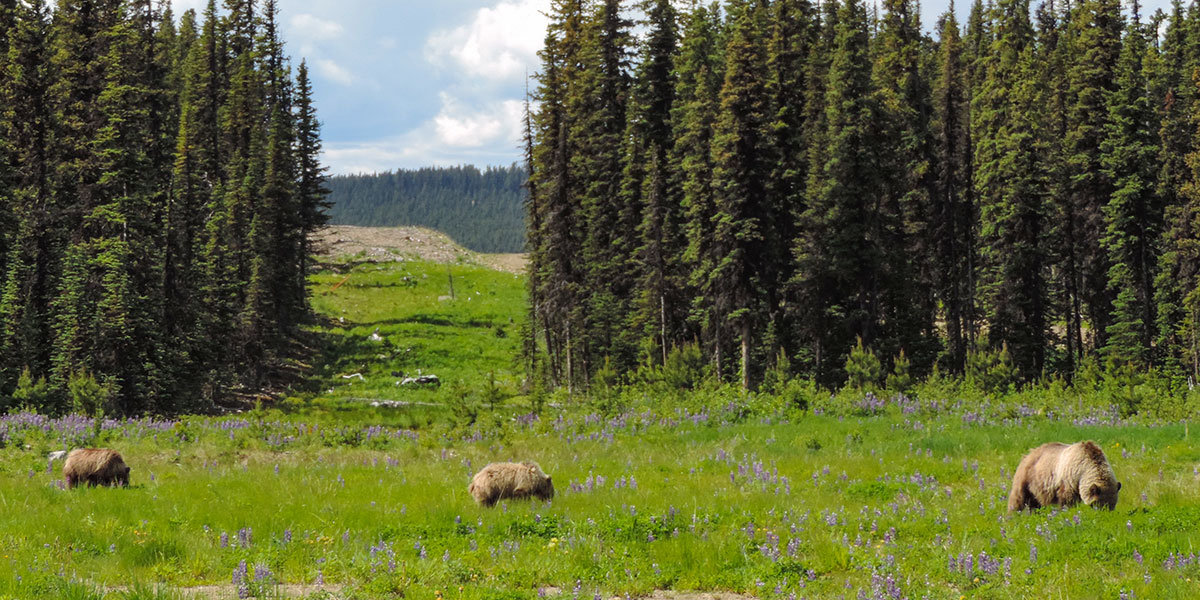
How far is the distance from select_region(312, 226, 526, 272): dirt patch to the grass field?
3287 inches

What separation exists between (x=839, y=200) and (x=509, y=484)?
2895cm

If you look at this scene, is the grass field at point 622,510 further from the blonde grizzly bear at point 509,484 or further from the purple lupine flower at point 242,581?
the blonde grizzly bear at point 509,484

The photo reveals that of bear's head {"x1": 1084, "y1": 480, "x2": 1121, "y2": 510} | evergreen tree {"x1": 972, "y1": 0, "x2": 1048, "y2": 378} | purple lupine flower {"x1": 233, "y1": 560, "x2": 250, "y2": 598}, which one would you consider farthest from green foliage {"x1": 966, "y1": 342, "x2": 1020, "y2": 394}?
purple lupine flower {"x1": 233, "y1": 560, "x2": 250, "y2": 598}

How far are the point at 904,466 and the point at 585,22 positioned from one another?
42.3 metres

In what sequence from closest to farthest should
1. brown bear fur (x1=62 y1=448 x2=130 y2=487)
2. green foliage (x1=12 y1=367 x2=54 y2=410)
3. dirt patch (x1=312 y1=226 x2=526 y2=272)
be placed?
brown bear fur (x1=62 y1=448 x2=130 y2=487)
green foliage (x1=12 y1=367 x2=54 y2=410)
dirt patch (x1=312 y1=226 x2=526 y2=272)

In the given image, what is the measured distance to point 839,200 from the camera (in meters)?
35.7

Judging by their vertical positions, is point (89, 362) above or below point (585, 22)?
below

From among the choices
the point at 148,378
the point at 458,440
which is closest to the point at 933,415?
the point at 458,440

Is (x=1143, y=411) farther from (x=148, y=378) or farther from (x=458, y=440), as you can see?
(x=148, y=378)

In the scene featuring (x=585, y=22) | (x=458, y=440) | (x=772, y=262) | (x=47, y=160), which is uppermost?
(x=585, y=22)

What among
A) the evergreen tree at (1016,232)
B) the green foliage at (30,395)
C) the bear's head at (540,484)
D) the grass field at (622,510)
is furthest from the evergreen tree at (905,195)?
the green foliage at (30,395)

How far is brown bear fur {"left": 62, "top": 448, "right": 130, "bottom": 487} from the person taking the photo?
11.4m

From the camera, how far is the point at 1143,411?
18031mm

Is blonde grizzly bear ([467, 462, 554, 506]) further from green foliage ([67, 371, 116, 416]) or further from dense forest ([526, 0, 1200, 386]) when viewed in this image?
dense forest ([526, 0, 1200, 386])
